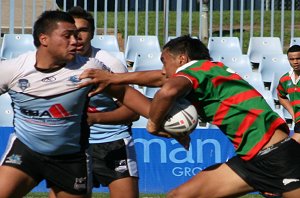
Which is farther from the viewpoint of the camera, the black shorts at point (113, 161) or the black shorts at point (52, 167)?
the black shorts at point (113, 161)

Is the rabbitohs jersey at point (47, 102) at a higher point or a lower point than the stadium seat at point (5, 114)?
higher

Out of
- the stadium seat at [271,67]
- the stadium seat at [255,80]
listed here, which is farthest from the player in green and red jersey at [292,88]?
the stadium seat at [271,67]

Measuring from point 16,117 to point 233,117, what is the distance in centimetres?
165

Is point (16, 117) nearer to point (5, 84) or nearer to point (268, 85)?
point (5, 84)

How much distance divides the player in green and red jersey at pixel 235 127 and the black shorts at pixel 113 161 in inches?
35.1

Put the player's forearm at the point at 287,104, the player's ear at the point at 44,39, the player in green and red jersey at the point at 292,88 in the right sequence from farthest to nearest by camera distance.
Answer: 1. the player's forearm at the point at 287,104
2. the player in green and red jersey at the point at 292,88
3. the player's ear at the point at 44,39

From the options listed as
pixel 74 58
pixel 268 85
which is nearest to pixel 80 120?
pixel 74 58

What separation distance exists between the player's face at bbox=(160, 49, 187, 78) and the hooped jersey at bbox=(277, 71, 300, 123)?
19.2ft

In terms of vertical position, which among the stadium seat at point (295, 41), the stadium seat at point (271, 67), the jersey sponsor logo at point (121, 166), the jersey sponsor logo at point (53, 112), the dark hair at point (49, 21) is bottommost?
the jersey sponsor logo at point (121, 166)

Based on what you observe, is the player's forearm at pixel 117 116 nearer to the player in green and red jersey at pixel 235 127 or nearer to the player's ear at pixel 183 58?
the player in green and red jersey at pixel 235 127

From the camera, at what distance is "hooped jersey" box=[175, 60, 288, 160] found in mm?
6578

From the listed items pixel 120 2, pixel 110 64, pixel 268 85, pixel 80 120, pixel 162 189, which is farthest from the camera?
pixel 120 2

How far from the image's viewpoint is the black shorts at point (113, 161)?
7.55 metres

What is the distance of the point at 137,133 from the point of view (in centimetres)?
1223
